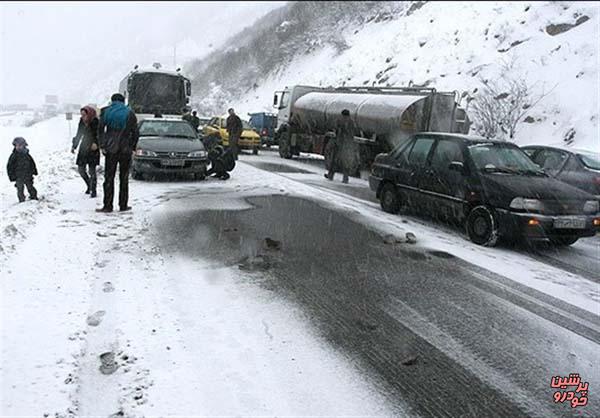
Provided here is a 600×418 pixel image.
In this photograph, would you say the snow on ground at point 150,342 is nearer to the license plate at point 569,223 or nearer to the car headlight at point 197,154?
the license plate at point 569,223

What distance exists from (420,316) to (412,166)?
203 inches

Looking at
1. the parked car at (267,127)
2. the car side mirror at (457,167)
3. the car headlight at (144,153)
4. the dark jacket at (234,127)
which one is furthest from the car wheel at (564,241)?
the parked car at (267,127)

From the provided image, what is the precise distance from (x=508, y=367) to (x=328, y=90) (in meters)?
18.0

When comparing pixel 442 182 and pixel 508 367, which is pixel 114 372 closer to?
pixel 508 367

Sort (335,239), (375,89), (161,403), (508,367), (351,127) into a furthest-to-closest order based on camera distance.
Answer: (375,89), (351,127), (335,239), (508,367), (161,403)

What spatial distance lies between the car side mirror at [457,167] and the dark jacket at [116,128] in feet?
17.4

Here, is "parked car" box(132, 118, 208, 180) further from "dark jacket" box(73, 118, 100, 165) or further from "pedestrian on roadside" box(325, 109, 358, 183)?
"pedestrian on roadside" box(325, 109, 358, 183)

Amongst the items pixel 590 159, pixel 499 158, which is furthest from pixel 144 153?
pixel 590 159

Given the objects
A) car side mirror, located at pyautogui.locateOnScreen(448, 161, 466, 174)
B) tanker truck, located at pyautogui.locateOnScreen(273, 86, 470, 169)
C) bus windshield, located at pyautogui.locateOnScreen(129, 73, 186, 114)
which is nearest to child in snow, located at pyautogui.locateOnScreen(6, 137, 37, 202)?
car side mirror, located at pyautogui.locateOnScreen(448, 161, 466, 174)

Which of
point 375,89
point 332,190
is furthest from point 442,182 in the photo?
point 375,89

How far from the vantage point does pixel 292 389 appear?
139 inches

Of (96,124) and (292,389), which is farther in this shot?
(96,124)

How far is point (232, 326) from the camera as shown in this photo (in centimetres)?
443

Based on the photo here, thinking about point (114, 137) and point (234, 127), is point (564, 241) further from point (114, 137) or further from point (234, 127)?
point (234, 127)
